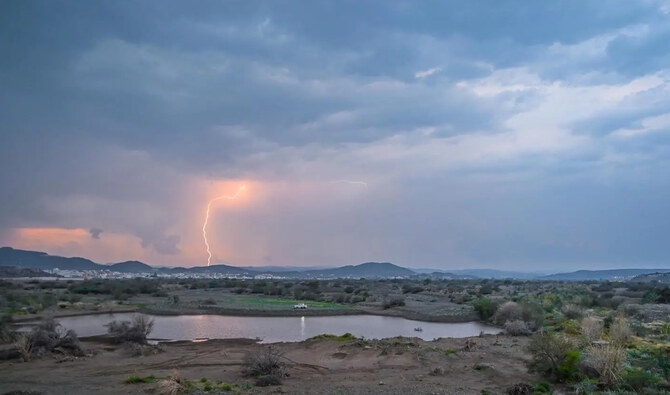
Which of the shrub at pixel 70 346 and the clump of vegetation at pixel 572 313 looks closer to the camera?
the shrub at pixel 70 346

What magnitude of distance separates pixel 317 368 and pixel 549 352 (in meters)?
8.20

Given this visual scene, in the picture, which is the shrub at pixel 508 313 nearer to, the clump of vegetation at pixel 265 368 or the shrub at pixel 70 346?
the clump of vegetation at pixel 265 368

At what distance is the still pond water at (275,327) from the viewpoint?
1184 inches

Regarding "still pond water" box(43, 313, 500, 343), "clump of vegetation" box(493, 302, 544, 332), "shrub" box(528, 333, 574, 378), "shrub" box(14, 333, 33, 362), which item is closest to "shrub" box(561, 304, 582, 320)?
"clump of vegetation" box(493, 302, 544, 332)

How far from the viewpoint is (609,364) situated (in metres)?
14.5

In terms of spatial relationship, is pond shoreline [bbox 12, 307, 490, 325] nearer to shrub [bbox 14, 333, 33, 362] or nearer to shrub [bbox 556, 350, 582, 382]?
shrub [bbox 14, 333, 33, 362]

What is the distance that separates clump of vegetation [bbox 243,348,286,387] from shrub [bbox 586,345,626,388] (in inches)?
386

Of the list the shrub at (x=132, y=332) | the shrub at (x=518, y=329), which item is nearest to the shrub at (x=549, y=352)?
the shrub at (x=518, y=329)

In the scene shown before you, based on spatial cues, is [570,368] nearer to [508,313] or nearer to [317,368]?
[317,368]

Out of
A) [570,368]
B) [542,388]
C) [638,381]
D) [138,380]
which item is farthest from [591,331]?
[138,380]

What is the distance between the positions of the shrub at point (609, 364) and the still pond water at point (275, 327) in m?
16.8

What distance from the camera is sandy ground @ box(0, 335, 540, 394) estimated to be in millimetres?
15078

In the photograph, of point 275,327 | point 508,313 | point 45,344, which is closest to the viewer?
point 45,344

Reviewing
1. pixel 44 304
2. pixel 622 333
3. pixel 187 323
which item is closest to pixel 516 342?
pixel 622 333
